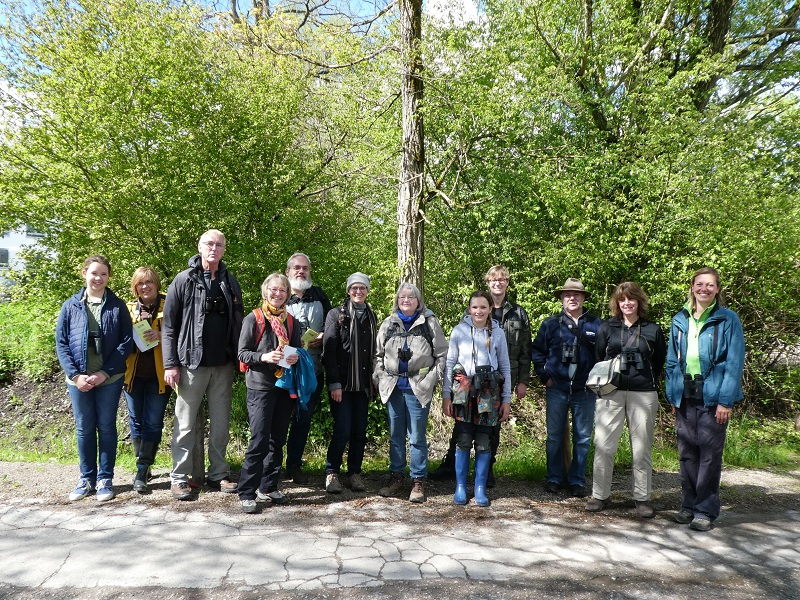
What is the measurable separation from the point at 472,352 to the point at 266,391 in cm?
181

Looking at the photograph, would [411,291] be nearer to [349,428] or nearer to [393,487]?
[349,428]

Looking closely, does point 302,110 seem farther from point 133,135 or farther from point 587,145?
point 587,145

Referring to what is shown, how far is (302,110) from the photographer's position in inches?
385

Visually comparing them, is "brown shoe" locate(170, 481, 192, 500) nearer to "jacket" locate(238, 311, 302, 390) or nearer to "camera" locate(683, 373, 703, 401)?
"jacket" locate(238, 311, 302, 390)

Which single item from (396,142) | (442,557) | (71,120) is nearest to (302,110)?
(396,142)

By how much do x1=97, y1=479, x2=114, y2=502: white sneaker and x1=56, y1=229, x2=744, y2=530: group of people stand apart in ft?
0.05

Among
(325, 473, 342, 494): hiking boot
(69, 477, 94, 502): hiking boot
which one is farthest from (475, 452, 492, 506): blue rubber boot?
(69, 477, 94, 502): hiking boot

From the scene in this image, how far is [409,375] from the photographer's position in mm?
4848

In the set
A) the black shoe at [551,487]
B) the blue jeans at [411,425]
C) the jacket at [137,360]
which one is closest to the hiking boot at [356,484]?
the blue jeans at [411,425]

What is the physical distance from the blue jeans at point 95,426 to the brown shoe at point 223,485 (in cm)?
85

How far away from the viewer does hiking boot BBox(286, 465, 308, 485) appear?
5191mm

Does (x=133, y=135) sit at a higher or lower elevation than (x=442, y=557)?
higher

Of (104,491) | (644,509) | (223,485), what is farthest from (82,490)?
(644,509)

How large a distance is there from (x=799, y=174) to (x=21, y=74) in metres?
11.6
